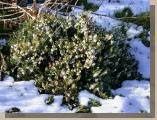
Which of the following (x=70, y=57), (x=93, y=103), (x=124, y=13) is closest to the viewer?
(x=93, y=103)

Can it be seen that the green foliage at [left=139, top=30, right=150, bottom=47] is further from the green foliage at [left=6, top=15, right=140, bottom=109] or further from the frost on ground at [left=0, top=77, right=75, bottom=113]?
the frost on ground at [left=0, top=77, right=75, bottom=113]

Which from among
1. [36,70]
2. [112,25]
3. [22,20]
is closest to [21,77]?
[36,70]

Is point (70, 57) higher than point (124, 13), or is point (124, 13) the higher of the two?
point (124, 13)

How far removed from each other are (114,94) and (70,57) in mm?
609

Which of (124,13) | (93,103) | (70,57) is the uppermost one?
(124,13)

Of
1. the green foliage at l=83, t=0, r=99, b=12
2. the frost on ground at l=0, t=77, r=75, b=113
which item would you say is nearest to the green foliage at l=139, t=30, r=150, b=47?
the green foliage at l=83, t=0, r=99, b=12

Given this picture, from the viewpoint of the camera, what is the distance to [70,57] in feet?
20.1

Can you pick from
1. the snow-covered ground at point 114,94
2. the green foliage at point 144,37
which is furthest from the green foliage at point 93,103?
the green foliage at point 144,37

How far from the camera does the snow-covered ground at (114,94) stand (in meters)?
5.97

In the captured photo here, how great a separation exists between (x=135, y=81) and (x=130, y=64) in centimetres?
19

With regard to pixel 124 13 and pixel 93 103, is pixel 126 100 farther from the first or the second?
pixel 124 13

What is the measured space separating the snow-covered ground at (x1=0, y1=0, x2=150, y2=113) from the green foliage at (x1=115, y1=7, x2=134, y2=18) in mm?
45

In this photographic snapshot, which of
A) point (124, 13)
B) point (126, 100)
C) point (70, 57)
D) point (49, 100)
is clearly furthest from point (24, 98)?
point (124, 13)

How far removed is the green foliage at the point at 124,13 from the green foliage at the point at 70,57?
0.68ft
